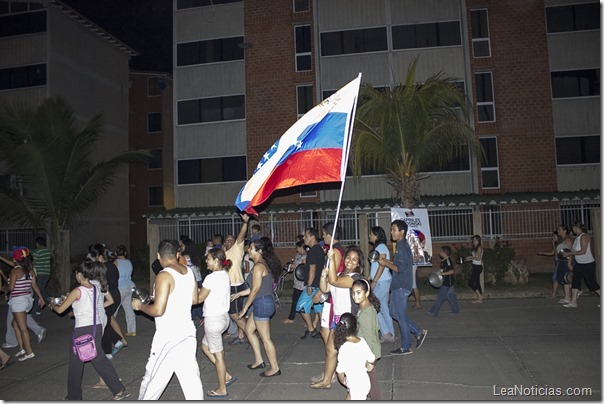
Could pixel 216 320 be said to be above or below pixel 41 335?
above

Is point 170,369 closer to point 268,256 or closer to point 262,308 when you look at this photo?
point 262,308

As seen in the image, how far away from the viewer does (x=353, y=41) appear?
22656 mm

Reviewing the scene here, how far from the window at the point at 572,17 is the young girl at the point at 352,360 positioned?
2106cm

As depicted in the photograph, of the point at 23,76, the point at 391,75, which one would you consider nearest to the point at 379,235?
the point at 391,75

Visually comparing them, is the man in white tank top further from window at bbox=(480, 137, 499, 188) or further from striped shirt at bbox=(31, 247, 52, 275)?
window at bbox=(480, 137, 499, 188)

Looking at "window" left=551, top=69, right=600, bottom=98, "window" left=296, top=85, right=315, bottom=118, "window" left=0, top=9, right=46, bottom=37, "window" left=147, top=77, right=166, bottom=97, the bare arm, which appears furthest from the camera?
"window" left=147, top=77, right=166, bottom=97

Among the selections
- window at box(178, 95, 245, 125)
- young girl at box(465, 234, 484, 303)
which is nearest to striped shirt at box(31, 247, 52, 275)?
young girl at box(465, 234, 484, 303)

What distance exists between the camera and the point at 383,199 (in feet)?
70.2

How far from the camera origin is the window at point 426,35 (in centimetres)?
2205

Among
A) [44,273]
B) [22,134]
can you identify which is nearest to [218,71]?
[22,134]

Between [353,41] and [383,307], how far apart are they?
17.1m

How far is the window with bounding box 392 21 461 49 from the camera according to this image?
72.3 ft

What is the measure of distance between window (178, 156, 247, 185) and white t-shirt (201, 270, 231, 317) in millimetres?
17527

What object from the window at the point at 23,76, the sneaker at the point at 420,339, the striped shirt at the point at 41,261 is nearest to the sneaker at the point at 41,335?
the striped shirt at the point at 41,261
